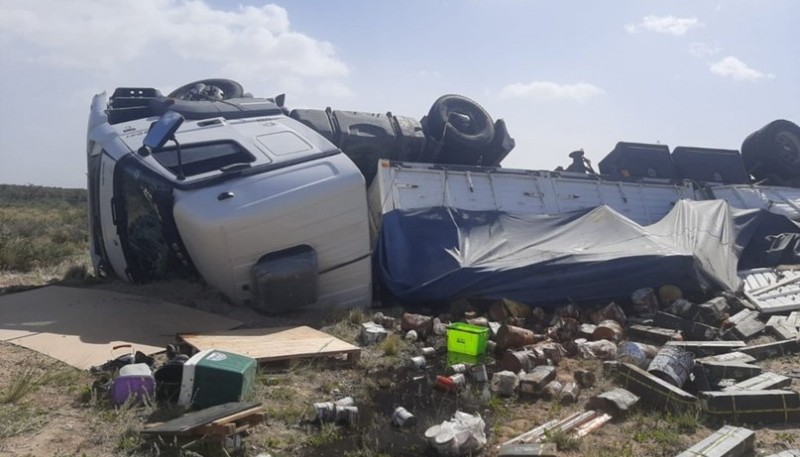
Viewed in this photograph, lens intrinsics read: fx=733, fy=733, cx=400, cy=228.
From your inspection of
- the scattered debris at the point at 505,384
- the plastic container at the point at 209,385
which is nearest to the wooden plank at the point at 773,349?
the scattered debris at the point at 505,384

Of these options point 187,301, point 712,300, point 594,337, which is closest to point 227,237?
point 187,301

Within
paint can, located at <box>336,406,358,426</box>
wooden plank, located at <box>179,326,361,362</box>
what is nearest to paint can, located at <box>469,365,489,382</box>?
wooden plank, located at <box>179,326,361,362</box>

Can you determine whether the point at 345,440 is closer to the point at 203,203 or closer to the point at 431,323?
the point at 431,323

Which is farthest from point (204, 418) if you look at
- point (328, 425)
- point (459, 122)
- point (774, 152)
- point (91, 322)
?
point (774, 152)

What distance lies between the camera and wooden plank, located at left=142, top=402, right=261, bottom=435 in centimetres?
364

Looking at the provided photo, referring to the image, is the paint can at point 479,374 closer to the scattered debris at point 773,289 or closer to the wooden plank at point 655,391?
the wooden plank at point 655,391

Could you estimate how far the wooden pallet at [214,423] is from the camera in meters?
3.64

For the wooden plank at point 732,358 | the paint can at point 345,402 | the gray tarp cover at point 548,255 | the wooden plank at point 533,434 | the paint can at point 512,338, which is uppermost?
the gray tarp cover at point 548,255

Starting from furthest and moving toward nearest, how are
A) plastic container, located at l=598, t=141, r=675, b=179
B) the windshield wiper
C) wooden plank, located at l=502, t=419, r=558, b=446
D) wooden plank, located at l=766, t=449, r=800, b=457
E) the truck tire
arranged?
the truck tire < plastic container, located at l=598, t=141, r=675, b=179 < the windshield wiper < wooden plank, located at l=502, t=419, r=558, b=446 < wooden plank, located at l=766, t=449, r=800, b=457

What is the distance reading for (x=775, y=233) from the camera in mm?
9172

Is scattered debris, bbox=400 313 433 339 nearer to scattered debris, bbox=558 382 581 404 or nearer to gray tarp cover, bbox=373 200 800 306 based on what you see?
gray tarp cover, bbox=373 200 800 306

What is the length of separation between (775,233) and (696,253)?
7.14ft

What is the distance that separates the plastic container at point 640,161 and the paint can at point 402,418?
7474mm

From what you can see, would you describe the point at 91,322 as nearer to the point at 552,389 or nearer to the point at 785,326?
the point at 552,389
